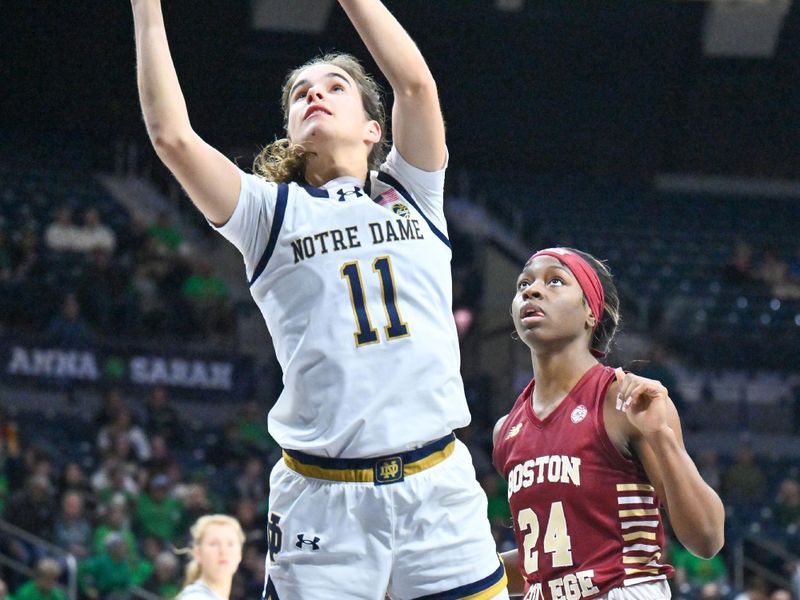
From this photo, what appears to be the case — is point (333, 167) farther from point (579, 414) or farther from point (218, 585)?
point (218, 585)

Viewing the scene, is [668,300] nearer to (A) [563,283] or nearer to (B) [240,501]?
(B) [240,501]

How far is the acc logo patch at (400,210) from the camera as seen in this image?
320 cm

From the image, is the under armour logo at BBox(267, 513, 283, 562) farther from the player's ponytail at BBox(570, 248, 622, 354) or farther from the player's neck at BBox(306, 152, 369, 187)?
the player's ponytail at BBox(570, 248, 622, 354)

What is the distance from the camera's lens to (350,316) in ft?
9.98

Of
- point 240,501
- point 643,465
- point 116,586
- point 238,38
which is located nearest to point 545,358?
point 643,465

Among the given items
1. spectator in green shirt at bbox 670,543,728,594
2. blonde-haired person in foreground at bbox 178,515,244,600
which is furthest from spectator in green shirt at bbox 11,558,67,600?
spectator in green shirt at bbox 670,543,728,594

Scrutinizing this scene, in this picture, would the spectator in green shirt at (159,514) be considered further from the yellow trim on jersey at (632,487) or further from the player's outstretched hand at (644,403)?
the player's outstretched hand at (644,403)

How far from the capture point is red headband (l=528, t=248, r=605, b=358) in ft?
12.9

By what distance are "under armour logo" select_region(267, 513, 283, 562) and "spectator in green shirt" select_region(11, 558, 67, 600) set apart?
242 inches

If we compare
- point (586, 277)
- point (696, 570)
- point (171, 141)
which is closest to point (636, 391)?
point (586, 277)

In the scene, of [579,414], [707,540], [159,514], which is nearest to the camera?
[707,540]

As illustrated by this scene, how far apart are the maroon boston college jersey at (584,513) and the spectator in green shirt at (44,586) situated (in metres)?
5.76

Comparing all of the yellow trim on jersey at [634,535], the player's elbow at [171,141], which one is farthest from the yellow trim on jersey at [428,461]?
the player's elbow at [171,141]

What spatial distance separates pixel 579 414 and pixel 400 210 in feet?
3.19
